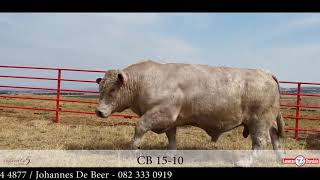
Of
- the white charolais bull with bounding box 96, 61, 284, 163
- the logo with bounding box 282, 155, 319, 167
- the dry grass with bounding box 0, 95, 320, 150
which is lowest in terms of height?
the logo with bounding box 282, 155, 319, 167

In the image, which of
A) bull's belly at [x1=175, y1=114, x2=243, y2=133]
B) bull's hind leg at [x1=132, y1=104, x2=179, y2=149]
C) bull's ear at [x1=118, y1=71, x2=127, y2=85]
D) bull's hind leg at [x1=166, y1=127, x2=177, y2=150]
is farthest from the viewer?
bull's hind leg at [x1=166, y1=127, x2=177, y2=150]

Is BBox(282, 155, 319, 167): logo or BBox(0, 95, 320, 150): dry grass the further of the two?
BBox(0, 95, 320, 150): dry grass

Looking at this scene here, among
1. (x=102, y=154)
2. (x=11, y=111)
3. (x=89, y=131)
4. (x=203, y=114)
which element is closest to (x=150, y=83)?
(x=203, y=114)

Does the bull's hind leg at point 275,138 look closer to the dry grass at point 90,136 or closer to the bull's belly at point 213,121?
the bull's belly at point 213,121

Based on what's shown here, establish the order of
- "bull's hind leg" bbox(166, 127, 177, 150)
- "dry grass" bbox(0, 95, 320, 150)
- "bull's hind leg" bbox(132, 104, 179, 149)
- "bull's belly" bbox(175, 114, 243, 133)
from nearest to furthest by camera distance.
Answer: "bull's hind leg" bbox(132, 104, 179, 149) → "bull's belly" bbox(175, 114, 243, 133) → "bull's hind leg" bbox(166, 127, 177, 150) → "dry grass" bbox(0, 95, 320, 150)

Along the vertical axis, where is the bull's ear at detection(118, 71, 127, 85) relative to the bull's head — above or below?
above

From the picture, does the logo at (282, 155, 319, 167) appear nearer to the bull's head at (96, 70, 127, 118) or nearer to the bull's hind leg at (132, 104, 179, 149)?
the bull's hind leg at (132, 104, 179, 149)

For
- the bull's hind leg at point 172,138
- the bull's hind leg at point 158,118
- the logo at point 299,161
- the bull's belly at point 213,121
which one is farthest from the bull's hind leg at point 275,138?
the bull's hind leg at point 158,118

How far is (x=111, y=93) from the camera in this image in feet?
22.0

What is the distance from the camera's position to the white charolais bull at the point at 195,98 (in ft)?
20.8

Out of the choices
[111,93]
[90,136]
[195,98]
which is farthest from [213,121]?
[90,136]

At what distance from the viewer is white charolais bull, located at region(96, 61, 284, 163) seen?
6.33 metres

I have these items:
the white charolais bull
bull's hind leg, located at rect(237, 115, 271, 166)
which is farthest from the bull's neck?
bull's hind leg, located at rect(237, 115, 271, 166)
